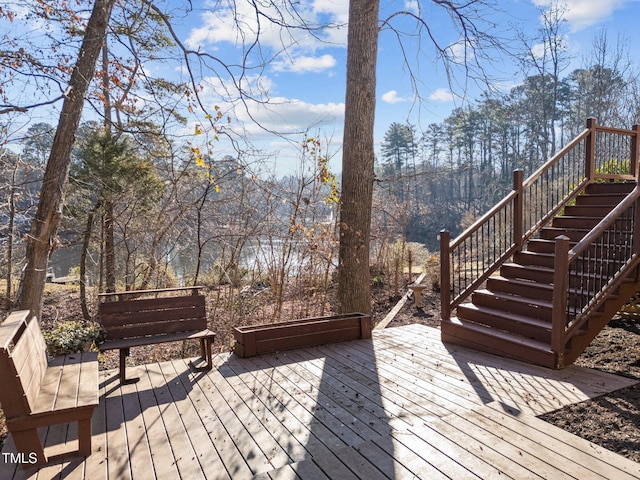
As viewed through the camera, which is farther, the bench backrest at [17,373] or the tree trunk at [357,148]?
the tree trunk at [357,148]

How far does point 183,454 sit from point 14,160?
4.95m

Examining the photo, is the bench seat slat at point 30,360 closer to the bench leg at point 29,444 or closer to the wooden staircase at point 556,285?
the bench leg at point 29,444

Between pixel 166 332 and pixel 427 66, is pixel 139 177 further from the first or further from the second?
pixel 427 66

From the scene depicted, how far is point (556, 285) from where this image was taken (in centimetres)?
356

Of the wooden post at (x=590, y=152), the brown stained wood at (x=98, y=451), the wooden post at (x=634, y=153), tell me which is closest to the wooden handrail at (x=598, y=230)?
the wooden post at (x=590, y=152)

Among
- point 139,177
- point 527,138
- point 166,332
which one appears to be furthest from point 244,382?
point 527,138

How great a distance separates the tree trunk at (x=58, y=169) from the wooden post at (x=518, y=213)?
497 cm

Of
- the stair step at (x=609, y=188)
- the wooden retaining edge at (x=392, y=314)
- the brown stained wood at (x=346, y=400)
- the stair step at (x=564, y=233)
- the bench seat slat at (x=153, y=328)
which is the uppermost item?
the stair step at (x=609, y=188)

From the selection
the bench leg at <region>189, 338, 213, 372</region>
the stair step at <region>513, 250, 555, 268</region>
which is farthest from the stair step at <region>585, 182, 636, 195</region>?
the bench leg at <region>189, 338, 213, 372</region>

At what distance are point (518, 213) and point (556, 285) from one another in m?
1.90

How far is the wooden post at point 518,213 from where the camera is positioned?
5.20 m

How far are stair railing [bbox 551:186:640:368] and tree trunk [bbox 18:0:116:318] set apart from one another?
4784 millimetres

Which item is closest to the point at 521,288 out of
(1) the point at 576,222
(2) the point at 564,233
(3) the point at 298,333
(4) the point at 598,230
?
(4) the point at 598,230

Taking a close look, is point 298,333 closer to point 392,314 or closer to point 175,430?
point 175,430
